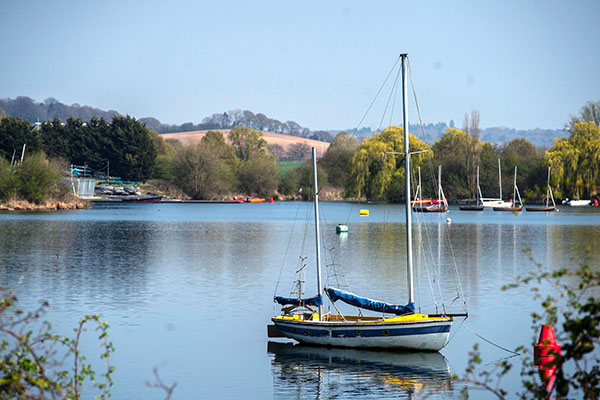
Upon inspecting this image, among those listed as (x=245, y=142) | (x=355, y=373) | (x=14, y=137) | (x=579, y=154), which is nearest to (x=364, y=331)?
(x=355, y=373)

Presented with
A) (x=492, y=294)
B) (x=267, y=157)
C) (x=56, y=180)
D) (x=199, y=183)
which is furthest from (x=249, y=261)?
(x=267, y=157)

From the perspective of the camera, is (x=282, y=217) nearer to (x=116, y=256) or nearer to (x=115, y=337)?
(x=116, y=256)

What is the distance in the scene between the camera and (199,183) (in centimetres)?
14700

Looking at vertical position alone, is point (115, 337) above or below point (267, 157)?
below

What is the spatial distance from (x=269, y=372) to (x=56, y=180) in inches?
3446

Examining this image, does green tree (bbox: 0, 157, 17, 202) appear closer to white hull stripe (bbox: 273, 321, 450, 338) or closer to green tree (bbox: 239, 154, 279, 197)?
green tree (bbox: 239, 154, 279, 197)

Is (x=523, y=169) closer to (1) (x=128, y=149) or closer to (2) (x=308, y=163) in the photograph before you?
(2) (x=308, y=163)

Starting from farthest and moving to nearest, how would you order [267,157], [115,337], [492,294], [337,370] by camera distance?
1. [267,157]
2. [492,294]
3. [115,337]
4. [337,370]

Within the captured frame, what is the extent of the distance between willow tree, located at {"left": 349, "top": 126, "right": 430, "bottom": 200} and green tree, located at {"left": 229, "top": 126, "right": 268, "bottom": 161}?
50380mm

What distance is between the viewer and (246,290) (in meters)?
34.7

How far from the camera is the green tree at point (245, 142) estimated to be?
17288 centimetres

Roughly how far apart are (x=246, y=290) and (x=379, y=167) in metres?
90.2

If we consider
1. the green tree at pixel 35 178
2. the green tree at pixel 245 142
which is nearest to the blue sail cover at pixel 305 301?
the green tree at pixel 35 178

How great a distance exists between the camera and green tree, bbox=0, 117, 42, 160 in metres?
127
